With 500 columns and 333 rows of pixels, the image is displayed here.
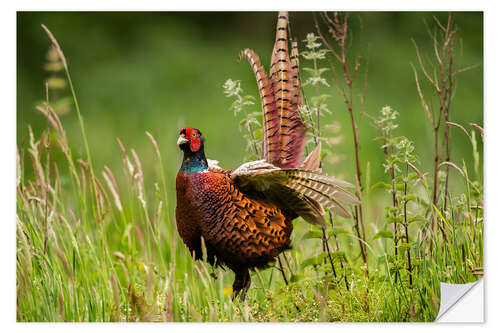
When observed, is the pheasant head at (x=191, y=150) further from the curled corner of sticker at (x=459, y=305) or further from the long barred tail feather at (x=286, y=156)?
the curled corner of sticker at (x=459, y=305)

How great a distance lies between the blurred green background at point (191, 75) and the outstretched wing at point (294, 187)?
1.17ft

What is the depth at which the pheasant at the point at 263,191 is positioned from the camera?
8.63ft

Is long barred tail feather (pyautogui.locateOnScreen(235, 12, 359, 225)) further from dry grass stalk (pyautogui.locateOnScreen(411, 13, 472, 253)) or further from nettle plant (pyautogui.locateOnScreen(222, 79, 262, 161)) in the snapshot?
dry grass stalk (pyautogui.locateOnScreen(411, 13, 472, 253))

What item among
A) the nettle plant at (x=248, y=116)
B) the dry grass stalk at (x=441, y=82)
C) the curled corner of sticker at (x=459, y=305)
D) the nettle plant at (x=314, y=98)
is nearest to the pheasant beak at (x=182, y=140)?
the nettle plant at (x=248, y=116)

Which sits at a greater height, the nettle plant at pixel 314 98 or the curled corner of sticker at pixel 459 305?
the nettle plant at pixel 314 98

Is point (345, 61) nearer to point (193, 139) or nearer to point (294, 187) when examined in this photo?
point (294, 187)

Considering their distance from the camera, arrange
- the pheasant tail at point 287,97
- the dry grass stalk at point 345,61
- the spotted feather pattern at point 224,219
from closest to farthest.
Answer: the spotted feather pattern at point 224,219, the pheasant tail at point 287,97, the dry grass stalk at point 345,61

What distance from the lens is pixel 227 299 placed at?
288 cm

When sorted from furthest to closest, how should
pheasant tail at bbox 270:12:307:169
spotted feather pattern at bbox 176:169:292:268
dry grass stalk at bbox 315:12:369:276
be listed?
dry grass stalk at bbox 315:12:369:276
pheasant tail at bbox 270:12:307:169
spotted feather pattern at bbox 176:169:292:268

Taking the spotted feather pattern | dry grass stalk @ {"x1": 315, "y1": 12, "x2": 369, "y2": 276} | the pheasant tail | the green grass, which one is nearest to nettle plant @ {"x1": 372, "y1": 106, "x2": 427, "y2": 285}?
the green grass

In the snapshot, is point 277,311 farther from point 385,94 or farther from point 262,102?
point 385,94

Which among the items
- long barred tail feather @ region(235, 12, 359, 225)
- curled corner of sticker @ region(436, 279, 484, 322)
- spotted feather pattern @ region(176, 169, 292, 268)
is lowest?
curled corner of sticker @ region(436, 279, 484, 322)

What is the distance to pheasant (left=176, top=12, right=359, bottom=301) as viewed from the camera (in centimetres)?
263

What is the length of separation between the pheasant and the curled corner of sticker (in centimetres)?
62
